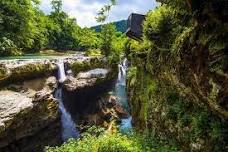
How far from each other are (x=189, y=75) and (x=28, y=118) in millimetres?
14675

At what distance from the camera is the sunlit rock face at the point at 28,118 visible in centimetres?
2367

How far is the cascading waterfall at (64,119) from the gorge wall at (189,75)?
10.6 metres

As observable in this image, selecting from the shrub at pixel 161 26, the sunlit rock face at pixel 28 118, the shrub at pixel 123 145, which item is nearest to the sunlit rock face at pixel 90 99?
the sunlit rock face at pixel 28 118

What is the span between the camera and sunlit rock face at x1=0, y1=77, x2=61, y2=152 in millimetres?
23672

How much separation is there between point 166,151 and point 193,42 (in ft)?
17.1

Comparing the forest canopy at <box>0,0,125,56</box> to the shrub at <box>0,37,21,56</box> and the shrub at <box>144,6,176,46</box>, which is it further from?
the shrub at <box>144,6,176,46</box>

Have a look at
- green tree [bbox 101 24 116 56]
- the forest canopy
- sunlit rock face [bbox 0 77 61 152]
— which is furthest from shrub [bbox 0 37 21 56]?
sunlit rock face [bbox 0 77 61 152]

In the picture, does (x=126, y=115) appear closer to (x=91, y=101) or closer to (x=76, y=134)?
(x=91, y=101)

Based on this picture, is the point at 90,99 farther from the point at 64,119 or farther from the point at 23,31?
the point at 23,31

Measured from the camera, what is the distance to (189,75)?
44.1 feet

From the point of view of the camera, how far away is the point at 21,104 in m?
24.7

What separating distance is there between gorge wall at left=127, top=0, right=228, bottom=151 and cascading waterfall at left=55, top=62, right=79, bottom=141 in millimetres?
10639

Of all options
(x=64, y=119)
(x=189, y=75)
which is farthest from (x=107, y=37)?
(x=189, y=75)

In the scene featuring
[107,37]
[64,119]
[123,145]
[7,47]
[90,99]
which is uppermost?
[107,37]
